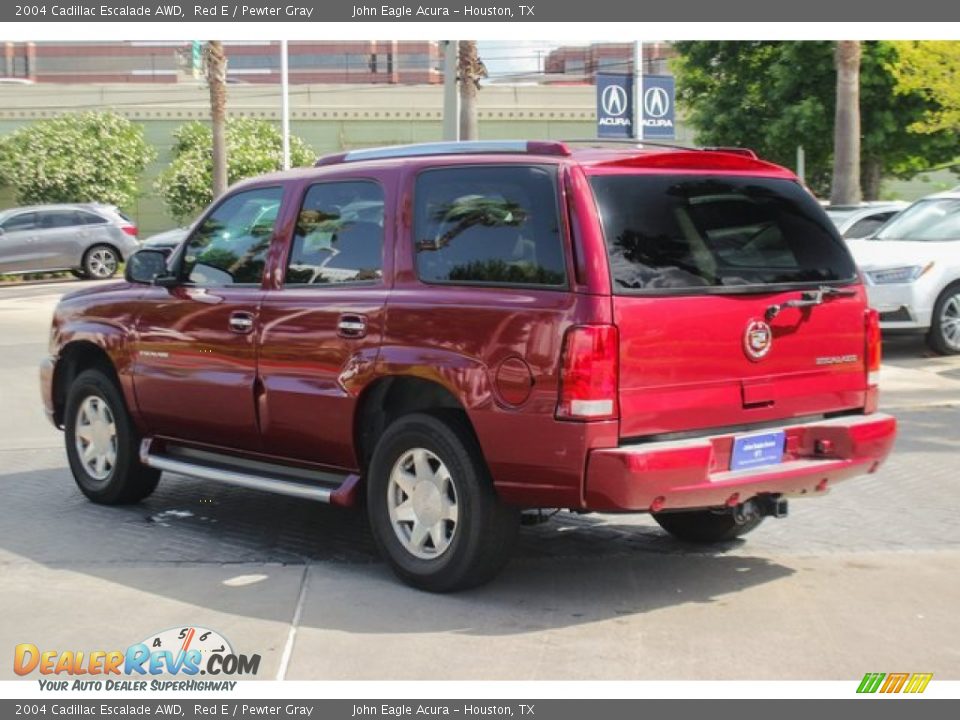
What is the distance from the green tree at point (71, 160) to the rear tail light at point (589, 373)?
39263 mm

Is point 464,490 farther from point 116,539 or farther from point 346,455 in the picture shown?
point 116,539

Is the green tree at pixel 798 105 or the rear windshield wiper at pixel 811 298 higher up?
the green tree at pixel 798 105

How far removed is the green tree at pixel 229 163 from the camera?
43.1 m

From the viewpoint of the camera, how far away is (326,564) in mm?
6879

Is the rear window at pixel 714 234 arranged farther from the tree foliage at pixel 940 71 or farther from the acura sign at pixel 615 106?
the tree foliage at pixel 940 71

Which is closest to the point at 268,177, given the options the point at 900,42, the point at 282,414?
the point at 282,414

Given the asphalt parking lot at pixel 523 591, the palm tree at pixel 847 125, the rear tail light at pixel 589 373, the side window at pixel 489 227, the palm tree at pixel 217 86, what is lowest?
the asphalt parking lot at pixel 523 591

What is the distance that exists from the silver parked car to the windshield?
1807cm

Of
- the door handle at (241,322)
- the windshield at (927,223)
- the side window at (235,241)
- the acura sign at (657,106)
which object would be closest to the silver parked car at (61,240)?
the acura sign at (657,106)

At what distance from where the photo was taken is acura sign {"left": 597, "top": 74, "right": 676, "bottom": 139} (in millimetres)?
18016

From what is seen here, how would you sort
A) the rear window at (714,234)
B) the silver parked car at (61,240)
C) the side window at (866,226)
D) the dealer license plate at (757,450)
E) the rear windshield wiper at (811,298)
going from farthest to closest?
the silver parked car at (61,240)
the side window at (866,226)
the rear windshield wiper at (811,298)
the dealer license plate at (757,450)
the rear window at (714,234)

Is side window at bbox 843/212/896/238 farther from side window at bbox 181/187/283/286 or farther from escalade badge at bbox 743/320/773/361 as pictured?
escalade badge at bbox 743/320/773/361

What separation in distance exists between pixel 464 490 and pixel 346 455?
3.01 ft

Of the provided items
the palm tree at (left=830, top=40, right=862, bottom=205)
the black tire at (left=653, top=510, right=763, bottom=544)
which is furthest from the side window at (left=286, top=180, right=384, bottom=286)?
the palm tree at (left=830, top=40, right=862, bottom=205)
